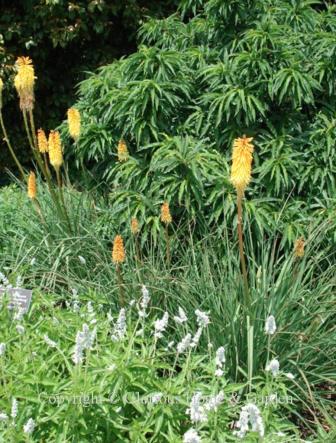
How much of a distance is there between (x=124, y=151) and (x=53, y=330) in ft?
5.52

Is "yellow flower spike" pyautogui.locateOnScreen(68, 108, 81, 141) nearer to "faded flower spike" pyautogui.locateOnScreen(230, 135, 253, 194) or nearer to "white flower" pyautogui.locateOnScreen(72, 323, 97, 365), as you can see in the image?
"faded flower spike" pyautogui.locateOnScreen(230, 135, 253, 194)

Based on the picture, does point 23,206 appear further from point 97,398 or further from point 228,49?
point 97,398

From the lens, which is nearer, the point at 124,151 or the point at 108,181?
the point at 124,151

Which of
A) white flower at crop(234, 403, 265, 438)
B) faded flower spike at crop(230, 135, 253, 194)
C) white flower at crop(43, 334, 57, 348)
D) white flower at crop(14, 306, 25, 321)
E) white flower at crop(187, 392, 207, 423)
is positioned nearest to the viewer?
white flower at crop(234, 403, 265, 438)

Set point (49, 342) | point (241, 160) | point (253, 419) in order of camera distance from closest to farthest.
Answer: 1. point (253, 419)
2. point (49, 342)
3. point (241, 160)

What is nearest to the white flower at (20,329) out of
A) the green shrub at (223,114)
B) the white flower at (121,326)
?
the white flower at (121,326)

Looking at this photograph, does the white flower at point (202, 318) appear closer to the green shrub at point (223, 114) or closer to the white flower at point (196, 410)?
the white flower at point (196, 410)

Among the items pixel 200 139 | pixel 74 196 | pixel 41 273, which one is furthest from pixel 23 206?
pixel 200 139

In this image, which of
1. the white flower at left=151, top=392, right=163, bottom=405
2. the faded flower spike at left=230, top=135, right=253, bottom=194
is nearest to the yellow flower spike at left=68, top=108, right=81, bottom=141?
the faded flower spike at left=230, top=135, right=253, bottom=194

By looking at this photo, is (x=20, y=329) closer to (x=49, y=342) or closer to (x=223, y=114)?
(x=49, y=342)

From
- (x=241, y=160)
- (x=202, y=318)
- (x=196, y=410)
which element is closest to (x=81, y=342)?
(x=196, y=410)

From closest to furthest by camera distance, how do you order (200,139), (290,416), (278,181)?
(290,416), (278,181), (200,139)

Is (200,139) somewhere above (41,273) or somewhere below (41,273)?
above

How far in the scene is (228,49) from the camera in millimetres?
4996
